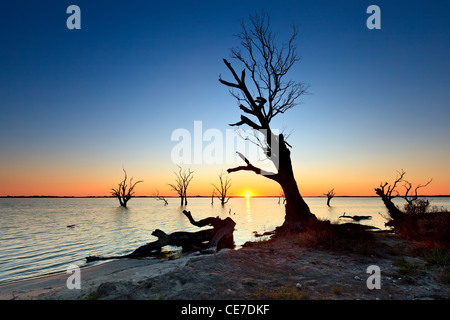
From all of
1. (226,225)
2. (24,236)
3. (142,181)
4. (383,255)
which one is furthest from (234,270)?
(142,181)

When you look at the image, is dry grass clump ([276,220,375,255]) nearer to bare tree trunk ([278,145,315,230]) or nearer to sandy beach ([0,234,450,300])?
sandy beach ([0,234,450,300])

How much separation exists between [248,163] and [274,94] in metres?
4.61

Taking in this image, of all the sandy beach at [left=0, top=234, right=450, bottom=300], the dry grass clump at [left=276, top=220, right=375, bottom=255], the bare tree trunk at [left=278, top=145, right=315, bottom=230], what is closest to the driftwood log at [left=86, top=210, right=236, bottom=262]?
the bare tree trunk at [left=278, top=145, right=315, bottom=230]

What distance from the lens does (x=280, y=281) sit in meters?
5.24

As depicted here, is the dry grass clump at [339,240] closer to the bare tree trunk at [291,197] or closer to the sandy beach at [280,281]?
the sandy beach at [280,281]

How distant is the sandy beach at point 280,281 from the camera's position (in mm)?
4406

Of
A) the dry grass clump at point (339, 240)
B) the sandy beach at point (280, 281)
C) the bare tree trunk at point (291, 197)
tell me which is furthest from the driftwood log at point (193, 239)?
the dry grass clump at point (339, 240)

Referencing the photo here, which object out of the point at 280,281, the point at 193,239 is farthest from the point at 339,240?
the point at 193,239

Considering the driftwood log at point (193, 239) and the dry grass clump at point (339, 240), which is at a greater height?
the dry grass clump at point (339, 240)

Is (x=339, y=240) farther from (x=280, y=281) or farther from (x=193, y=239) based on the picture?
(x=193, y=239)

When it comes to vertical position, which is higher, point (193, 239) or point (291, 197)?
point (291, 197)

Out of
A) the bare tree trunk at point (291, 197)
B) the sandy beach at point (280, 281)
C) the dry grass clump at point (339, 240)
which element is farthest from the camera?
the bare tree trunk at point (291, 197)

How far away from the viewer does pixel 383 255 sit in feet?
25.0
